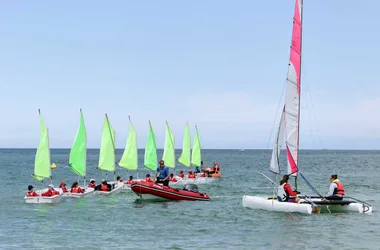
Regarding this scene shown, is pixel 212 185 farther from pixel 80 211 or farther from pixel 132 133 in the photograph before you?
pixel 80 211

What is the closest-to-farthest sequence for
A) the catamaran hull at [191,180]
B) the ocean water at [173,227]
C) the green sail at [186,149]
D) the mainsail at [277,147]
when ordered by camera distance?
the ocean water at [173,227], the mainsail at [277,147], the catamaran hull at [191,180], the green sail at [186,149]

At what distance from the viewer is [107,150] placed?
47.1 meters

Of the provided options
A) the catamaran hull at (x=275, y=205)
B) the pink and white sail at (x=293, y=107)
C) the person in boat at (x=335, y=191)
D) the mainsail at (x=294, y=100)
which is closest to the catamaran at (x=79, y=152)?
the catamaran hull at (x=275, y=205)

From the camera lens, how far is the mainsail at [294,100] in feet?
105

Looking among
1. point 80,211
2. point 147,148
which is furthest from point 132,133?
point 80,211

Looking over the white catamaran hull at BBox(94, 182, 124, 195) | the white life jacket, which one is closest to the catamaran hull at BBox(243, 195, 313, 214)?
the white life jacket

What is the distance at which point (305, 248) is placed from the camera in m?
22.6

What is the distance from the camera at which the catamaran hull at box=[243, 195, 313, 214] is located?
28938mm

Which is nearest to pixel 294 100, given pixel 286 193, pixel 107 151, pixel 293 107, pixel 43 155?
pixel 293 107

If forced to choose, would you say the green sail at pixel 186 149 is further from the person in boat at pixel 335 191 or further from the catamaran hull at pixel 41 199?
the person in boat at pixel 335 191

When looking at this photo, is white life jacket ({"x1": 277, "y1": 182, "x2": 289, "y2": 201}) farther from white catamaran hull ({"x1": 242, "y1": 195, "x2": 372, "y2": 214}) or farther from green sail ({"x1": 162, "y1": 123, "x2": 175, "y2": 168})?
green sail ({"x1": 162, "y1": 123, "x2": 175, "y2": 168})

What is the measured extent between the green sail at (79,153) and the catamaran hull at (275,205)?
15170 mm

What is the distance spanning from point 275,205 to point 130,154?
23.3 metres

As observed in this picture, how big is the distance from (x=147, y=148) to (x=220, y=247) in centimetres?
3109
